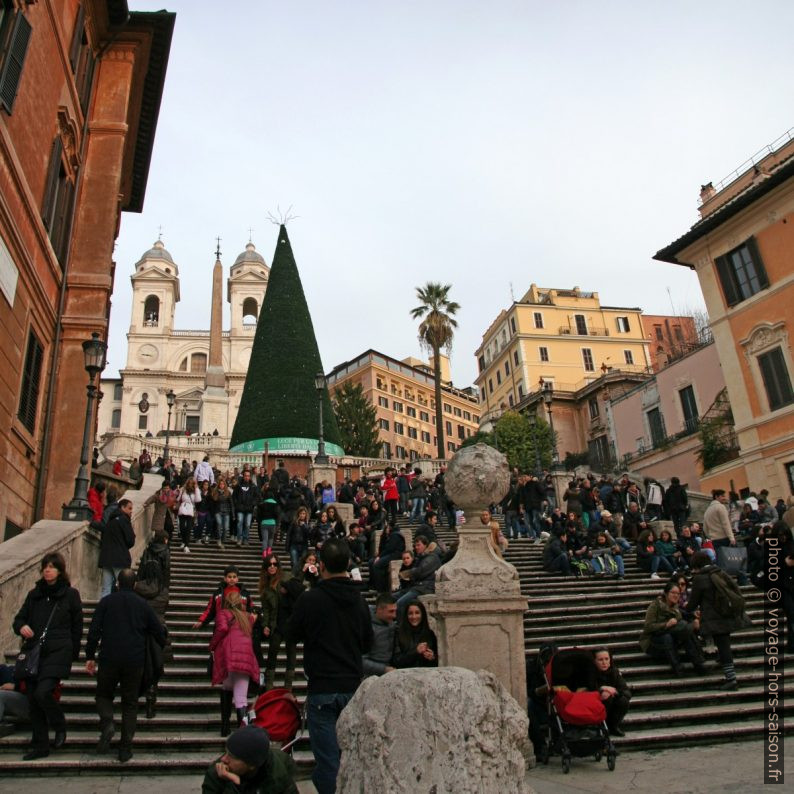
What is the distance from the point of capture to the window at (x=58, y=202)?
1404 centimetres

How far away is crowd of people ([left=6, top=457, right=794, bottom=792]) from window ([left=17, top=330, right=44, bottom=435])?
6.26ft

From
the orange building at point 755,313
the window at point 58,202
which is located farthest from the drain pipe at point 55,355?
the orange building at point 755,313

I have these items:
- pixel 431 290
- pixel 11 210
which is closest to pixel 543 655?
pixel 11 210

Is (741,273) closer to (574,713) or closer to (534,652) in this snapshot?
(534,652)

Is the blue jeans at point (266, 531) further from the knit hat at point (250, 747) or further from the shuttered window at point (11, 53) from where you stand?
the knit hat at point (250, 747)

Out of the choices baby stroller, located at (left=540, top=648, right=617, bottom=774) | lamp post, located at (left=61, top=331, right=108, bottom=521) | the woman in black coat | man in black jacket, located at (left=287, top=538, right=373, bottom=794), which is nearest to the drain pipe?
lamp post, located at (left=61, top=331, right=108, bottom=521)

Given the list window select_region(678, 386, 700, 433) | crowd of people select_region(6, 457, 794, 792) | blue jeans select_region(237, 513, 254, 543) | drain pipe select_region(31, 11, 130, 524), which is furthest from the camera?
window select_region(678, 386, 700, 433)

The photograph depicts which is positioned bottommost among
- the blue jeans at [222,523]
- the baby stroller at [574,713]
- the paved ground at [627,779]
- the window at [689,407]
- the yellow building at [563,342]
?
the paved ground at [627,779]

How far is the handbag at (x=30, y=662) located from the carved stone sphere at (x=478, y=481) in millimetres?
3750

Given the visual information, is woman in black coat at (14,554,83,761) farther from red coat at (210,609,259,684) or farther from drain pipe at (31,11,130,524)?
drain pipe at (31,11,130,524)

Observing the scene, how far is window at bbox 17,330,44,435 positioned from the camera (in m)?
12.8

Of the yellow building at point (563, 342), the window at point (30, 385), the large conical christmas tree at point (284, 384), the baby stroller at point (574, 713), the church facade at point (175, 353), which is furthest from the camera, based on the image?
the church facade at point (175, 353)

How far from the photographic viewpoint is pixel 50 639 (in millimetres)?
5879

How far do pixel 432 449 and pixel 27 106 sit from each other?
7295 cm
